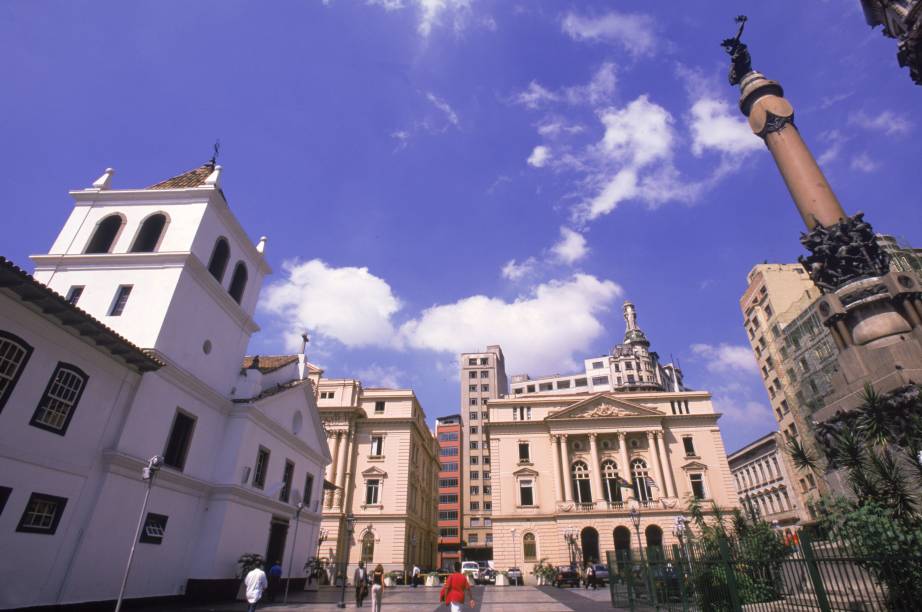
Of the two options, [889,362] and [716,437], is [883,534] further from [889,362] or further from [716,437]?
[716,437]

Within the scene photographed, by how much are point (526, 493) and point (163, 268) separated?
3910 cm

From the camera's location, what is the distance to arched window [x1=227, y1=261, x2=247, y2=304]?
22428 mm

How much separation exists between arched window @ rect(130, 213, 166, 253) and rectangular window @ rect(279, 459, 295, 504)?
11.8m

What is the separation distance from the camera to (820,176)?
1866cm

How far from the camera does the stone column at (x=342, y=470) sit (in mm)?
42875

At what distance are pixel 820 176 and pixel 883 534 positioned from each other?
16.3 m

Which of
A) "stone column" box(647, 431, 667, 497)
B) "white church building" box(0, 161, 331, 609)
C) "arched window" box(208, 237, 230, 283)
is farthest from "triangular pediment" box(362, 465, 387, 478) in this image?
"arched window" box(208, 237, 230, 283)

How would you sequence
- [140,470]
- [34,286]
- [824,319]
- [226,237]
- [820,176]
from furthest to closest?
[226,237] < [820,176] < [824,319] < [140,470] < [34,286]

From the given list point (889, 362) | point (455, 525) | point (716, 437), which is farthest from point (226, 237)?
point (455, 525)

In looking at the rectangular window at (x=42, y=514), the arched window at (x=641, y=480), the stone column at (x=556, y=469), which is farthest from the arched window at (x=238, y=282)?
the arched window at (x=641, y=480)

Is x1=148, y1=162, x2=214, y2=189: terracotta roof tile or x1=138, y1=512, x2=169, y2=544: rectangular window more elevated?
x1=148, y1=162, x2=214, y2=189: terracotta roof tile

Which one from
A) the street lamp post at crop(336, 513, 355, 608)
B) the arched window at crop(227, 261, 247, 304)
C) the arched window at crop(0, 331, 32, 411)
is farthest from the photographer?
the arched window at crop(227, 261, 247, 304)

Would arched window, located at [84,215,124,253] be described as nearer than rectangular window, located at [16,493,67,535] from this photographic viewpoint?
No

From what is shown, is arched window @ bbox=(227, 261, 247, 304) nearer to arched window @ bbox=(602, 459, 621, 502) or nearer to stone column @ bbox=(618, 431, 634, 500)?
stone column @ bbox=(618, 431, 634, 500)
